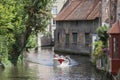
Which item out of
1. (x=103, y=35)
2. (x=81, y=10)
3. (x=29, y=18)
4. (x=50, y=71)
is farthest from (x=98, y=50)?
(x=81, y=10)

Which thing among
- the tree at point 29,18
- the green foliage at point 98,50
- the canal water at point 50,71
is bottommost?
the canal water at point 50,71

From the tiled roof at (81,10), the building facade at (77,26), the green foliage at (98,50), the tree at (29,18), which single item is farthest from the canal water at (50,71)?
the tiled roof at (81,10)

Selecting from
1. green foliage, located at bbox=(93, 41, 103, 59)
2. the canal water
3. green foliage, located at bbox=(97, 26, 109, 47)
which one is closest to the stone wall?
the canal water

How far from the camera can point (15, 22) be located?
142 ft

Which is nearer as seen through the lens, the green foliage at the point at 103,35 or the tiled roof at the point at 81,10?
the green foliage at the point at 103,35

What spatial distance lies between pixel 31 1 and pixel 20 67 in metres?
5.76

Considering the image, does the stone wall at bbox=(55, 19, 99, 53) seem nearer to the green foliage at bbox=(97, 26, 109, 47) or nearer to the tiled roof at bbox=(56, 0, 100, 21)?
the tiled roof at bbox=(56, 0, 100, 21)

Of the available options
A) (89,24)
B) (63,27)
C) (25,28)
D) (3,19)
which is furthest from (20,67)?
(63,27)

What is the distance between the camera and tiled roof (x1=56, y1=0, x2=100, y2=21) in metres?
62.5

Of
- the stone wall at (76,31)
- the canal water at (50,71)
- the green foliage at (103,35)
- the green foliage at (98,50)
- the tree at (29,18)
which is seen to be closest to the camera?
the canal water at (50,71)

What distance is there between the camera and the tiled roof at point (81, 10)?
6253 centimetres

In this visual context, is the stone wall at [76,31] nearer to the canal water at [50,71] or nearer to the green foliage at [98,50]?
the canal water at [50,71]

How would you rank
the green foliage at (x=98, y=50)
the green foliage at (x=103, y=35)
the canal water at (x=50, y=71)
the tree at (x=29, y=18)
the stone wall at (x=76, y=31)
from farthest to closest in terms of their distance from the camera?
the stone wall at (x=76, y=31) < the tree at (x=29, y=18) < the green foliage at (x=103, y=35) < the green foliage at (x=98, y=50) < the canal water at (x=50, y=71)

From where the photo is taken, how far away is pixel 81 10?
6594 cm
